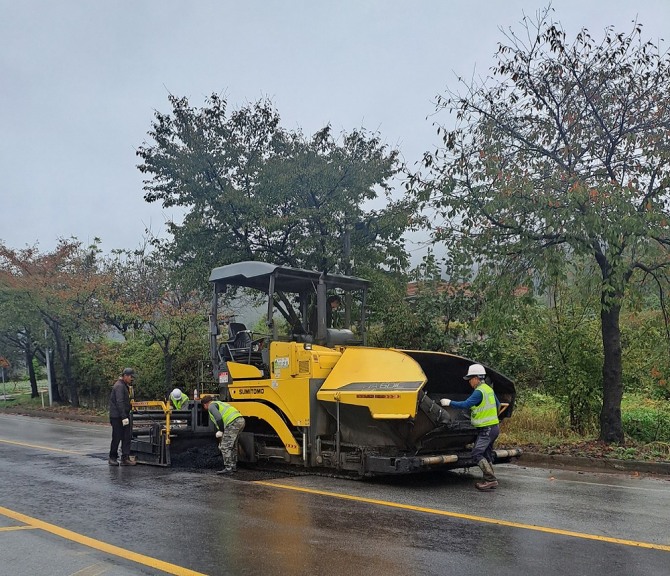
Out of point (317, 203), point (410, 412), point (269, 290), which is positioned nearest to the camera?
point (410, 412)

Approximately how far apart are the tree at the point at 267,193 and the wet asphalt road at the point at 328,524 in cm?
784

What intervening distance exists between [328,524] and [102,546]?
80.0 inches

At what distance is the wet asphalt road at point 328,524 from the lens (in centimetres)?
503

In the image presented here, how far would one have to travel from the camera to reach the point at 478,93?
11797 millimetres

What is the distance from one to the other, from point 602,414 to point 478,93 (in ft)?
19.7

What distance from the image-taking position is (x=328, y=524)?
633cm

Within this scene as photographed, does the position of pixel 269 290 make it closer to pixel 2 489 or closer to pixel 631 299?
pixel 2 489

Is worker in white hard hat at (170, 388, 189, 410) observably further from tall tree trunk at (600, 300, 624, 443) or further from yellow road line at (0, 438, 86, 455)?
tall tree trunk at (600, 300, 624, 443)

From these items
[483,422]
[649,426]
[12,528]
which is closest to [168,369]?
[649,426]

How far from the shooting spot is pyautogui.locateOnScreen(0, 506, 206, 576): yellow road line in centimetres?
490

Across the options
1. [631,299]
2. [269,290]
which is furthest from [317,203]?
[631,299]

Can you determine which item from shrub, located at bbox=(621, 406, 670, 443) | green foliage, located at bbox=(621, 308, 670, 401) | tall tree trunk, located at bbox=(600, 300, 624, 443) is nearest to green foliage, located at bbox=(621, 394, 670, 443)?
shrub, located at bbox=(621, 406, 670, 443)

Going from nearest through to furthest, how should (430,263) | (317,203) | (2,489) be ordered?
(2,489) < (430,263) < (317,203)

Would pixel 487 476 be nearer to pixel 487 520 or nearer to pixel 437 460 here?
pixel 437 460
